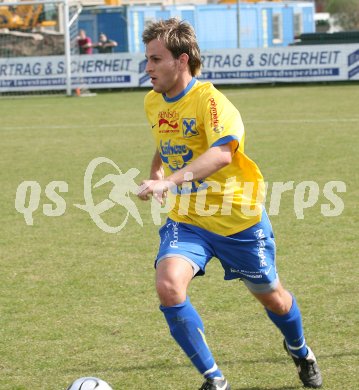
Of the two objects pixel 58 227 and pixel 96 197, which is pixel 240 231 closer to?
pixel 58 227

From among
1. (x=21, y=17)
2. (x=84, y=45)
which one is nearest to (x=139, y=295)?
(x=84, y=45)

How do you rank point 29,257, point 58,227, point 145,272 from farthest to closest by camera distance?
point 58,227 < point 29,257 < point 145,272

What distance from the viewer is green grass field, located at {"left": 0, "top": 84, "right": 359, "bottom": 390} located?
566 centimetres

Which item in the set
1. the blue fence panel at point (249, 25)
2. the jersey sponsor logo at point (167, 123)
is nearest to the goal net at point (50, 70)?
the blue fence panel at point (249, 25)

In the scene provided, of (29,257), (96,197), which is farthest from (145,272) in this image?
(96,197)

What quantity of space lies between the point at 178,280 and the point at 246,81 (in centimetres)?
2517

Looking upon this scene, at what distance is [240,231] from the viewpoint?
5105 mm

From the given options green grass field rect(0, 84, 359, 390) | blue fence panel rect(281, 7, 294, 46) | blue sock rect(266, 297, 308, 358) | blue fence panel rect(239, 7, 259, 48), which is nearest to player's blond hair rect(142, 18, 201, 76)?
blue sock rect(266, 297, 308, 358)

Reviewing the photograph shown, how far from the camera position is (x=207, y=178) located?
5.15 meters

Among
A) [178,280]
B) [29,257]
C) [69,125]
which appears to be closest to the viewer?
[178,280]

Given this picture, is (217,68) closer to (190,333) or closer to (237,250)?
(237,250)

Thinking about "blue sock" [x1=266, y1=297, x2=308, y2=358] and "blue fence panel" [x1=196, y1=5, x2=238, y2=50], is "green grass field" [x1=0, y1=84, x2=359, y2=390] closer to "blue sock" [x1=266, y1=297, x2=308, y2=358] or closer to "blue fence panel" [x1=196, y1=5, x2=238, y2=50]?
"blue sock" [x1=266, y1=297, x2=308, y2=358]

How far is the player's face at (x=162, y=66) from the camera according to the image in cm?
508

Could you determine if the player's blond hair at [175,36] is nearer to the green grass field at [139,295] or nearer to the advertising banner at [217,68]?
the green grass field at [139,295]
